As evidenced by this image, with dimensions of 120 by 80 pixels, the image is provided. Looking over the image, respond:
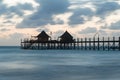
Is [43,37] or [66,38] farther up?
[43,37]

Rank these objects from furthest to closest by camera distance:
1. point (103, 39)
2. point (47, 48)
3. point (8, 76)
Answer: point (47, 48), point (103, 39), point (8, 76)

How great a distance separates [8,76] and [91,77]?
8.31 metres

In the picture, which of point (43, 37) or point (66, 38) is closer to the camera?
point (66, 38)

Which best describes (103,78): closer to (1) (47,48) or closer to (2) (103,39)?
Result: (2) (103,39)

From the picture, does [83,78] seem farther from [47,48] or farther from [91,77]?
[47,48]

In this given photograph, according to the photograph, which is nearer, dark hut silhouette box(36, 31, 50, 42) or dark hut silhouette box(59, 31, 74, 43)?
dark hut silhouette box(59, 31, 74, 43)

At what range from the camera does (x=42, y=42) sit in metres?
128

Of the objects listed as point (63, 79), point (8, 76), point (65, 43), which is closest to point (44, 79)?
point (63, 79)

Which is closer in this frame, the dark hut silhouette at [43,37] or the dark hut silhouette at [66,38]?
the dark hut silhouette at [66,38]

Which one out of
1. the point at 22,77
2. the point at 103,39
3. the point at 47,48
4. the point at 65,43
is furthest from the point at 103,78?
the point at 47,48

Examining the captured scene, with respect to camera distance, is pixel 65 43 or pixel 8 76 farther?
pixel 65 43

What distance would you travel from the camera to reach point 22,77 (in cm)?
3950

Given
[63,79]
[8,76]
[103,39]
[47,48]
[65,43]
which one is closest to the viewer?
[63,79]

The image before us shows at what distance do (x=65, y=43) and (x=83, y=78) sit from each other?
86.9m
